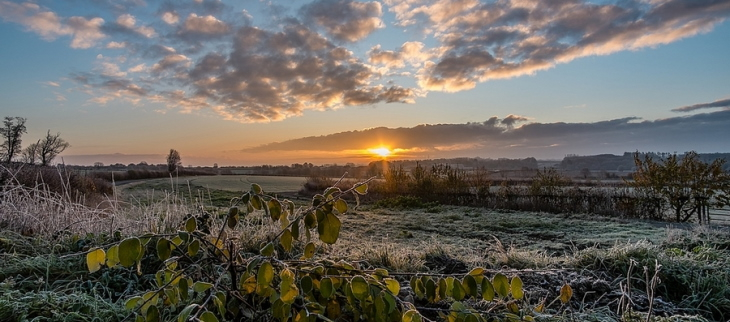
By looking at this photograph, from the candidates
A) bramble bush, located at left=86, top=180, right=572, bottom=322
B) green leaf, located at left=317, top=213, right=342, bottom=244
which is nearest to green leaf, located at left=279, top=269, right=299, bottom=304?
bramble bush, located at left=86, top=180, right=572, bottom=322

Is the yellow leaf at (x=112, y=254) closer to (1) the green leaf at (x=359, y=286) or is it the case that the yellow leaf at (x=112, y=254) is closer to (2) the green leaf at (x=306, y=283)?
(2) the green leaf at (x=306, y=283)

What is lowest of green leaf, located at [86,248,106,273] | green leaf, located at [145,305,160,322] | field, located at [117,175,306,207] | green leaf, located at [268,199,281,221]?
field, located at [117,175,306,207]

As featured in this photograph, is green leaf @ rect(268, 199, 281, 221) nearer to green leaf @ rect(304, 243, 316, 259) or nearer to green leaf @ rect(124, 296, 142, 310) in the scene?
green leaf @ rect(304, 243, 316, 259)

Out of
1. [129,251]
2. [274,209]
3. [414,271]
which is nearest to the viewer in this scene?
[129,251]

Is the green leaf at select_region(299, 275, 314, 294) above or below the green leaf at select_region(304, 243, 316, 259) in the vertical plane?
below

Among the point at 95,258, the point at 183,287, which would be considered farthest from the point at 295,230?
the point at 95,258

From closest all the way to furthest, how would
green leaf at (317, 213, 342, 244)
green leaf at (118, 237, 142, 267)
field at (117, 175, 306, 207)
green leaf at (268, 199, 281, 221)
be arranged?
1. green leaf at (118, 237, 142, 267)
2. green leaf at (317, 213, 342, 244)
3. green leaf at (268, 199, 281, 221)
4. field at (117, 175, 306, 207)

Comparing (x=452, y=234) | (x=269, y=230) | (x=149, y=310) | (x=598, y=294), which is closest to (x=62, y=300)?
(x=149, y=310)

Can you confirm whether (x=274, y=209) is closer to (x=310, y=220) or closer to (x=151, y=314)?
(x=310, y=220)

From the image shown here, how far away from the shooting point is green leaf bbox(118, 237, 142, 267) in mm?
1173

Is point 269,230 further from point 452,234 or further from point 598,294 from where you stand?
point 452,234

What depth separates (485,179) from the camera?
18922mm

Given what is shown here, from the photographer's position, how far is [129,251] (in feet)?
3.90

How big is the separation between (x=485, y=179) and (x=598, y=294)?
16.6 m
